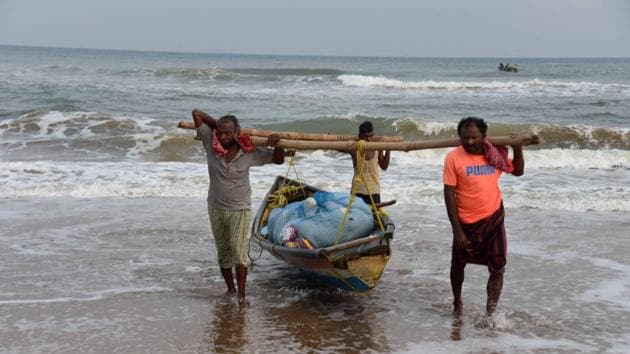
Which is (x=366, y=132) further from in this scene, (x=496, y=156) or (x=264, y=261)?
(x=496, y=156)

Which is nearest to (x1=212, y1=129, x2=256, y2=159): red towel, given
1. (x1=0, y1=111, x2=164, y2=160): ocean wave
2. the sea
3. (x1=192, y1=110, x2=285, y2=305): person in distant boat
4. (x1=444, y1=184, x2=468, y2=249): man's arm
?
(x1=192, y1=110, x2=285, y2=305): person in distant boat

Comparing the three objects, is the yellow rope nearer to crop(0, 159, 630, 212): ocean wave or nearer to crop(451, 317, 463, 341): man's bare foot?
crop(451, 317, 463, 341): man's bare foot

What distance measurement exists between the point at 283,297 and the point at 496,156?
2.21 metres

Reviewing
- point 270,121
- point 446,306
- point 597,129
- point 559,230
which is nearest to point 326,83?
point 270,121

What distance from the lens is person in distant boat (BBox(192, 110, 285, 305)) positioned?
567 cm

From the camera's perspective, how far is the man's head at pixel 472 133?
194 inches

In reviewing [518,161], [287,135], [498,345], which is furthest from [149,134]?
[498,345]

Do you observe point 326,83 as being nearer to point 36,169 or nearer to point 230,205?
point 36,169

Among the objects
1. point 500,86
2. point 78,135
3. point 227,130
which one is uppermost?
point 227,130

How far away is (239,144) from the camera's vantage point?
5684mm

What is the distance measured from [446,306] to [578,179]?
7.55m

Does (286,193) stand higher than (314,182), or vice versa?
(286,193)

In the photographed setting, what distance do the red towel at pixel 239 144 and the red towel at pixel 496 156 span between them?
181 cm

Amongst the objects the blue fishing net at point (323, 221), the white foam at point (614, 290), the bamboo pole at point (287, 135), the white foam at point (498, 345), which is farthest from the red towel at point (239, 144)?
the white foam at point (614, 290)
